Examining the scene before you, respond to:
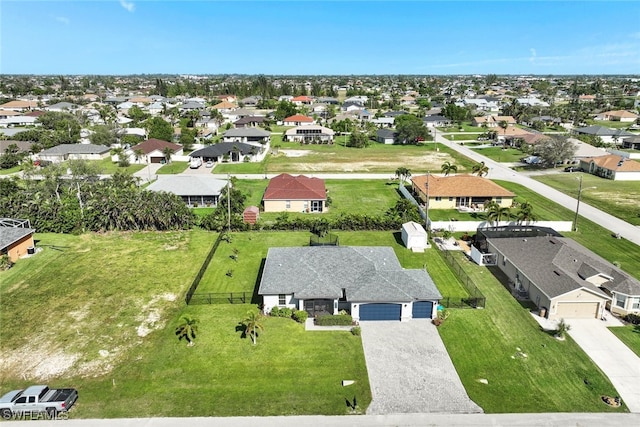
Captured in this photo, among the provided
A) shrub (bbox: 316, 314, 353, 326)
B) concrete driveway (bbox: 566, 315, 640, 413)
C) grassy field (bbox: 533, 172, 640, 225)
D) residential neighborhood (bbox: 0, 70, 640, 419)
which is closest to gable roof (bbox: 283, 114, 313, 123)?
residential neighborhood (bbox: 0, 70, 640, 419)

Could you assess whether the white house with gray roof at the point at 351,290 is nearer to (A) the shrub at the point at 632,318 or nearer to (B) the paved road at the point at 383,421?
(B) the paved road at the point at 383,421

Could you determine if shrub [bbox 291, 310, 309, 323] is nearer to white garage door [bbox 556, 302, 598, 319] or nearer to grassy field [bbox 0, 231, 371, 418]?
grassy field [bbox 0, 231, 371, 418]

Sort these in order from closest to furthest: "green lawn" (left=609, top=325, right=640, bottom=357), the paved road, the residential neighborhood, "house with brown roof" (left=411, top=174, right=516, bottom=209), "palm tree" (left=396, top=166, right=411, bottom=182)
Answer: the paved road, the residential neighborhood, "green lawn" (left=609, top=325, right=640, bottom=357), "house with brown roof" (left=411, top=174, right=516, bottom=209), "palm tree" (left=396, top=166, right=411, bottom=182)

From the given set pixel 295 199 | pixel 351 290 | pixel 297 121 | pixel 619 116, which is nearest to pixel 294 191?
pixel 295 199

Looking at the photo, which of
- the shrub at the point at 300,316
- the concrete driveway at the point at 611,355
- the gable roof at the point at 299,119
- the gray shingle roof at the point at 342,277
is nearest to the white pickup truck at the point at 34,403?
the gray shingle roof at the point at 342,277

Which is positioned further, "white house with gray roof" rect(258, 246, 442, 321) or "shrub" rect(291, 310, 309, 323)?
"white house with gray roof" rect(258, 246, 442, 321)

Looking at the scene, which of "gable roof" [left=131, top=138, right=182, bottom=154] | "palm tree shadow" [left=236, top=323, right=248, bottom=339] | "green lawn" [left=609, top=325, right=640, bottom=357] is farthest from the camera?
"gable roof" [left=131, top=138, right=182, bottom=154]
